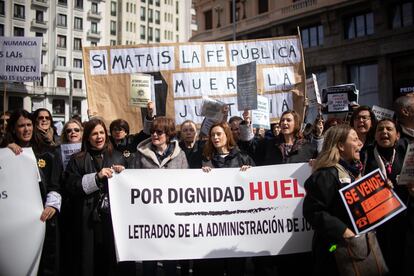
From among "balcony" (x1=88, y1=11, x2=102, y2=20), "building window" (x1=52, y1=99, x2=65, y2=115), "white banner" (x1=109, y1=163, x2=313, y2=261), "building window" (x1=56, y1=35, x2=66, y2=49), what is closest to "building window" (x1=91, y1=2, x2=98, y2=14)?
"balcony" (x1=88, y1=11, x2=102, y2=20)

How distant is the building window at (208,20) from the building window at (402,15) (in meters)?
15.3

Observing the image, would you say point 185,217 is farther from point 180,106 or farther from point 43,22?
point 43,22

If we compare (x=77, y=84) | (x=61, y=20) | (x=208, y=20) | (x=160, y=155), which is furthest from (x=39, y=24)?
(x=160, y=155)

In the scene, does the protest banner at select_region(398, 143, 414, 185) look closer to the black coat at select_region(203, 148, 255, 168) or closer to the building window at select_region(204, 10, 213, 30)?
the black coat at select_region(203, 148, 255, 168)

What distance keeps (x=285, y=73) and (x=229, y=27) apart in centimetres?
2569

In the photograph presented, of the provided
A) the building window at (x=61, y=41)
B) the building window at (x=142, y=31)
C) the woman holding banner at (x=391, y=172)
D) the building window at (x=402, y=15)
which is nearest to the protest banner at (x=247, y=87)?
the woman holding banner at (x=391, y=172)

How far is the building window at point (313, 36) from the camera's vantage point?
26.3 metres

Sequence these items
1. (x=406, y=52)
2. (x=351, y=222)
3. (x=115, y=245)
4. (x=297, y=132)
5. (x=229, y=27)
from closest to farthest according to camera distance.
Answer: (x=351, y=222) < (x=115, y=245) < (x=297, y=132) < (x=406, y=52) < (x=229, y=27)

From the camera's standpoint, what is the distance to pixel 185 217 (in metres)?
4.21

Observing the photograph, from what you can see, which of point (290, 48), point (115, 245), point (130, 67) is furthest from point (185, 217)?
point (290, 48)

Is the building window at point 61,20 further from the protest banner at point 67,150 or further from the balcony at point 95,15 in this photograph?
the protest banner at point 67,150

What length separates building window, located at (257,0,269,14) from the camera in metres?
29.8

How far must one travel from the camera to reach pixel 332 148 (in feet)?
10.4

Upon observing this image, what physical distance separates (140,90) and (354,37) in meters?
20.9
